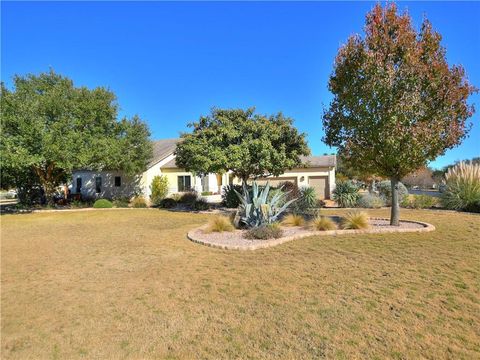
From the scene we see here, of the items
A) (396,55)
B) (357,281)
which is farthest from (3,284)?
(396,55)

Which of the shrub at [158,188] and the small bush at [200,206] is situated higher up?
the shrub at [158,188]

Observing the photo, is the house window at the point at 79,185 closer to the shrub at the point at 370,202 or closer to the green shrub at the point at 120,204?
the green shrub at the point at 120,204

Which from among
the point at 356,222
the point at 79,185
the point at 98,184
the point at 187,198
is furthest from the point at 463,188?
the point at 79,185

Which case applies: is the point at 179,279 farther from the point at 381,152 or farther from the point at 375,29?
the point at 375,29

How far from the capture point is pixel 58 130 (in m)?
19.7

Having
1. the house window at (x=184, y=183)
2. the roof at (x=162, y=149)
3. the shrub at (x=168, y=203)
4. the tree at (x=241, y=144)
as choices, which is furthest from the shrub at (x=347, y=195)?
the roof at (x=162, y=149)

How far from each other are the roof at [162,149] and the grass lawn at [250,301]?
64.3 ft

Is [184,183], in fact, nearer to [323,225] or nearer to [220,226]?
[220,226]

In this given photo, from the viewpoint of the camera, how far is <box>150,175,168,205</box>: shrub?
26.3m

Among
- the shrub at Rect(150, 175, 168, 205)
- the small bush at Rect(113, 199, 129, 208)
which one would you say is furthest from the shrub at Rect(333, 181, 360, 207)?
the small bush at Rect(113, 199, 129, 208)

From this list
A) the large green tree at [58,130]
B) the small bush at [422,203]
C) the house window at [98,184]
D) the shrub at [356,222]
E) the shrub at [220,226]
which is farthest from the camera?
the house window at [98,184]

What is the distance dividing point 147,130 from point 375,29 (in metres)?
20.0

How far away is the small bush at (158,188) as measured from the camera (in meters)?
26.3

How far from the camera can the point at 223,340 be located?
160 inches
